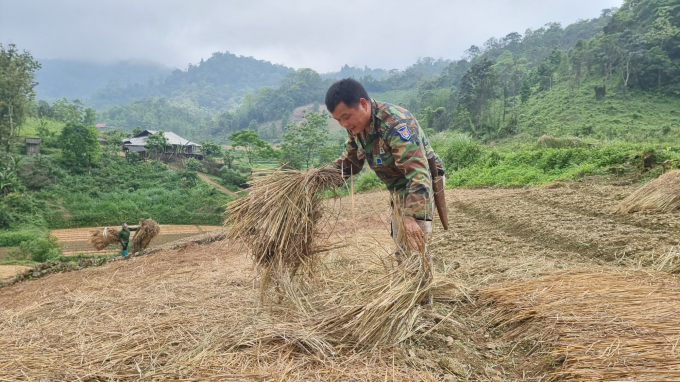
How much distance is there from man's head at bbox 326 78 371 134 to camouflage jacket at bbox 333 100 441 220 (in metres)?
0.11

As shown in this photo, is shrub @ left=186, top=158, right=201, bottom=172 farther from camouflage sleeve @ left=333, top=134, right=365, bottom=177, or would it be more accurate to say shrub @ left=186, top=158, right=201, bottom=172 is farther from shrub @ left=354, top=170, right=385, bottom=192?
camouflage sleeve @ left=333, top=134, right=365, bottom=177

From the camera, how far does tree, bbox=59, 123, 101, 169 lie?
28.1m

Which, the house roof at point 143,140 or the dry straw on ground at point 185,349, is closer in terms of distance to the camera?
the dry straw on ground at point 185,349

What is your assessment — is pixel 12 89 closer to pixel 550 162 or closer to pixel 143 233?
pixel 143 233

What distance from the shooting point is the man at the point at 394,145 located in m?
2.07

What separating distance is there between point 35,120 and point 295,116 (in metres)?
52.1

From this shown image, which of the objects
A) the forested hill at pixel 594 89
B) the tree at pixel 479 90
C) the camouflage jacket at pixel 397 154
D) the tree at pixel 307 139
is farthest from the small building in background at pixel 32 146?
the tree at pixel 479 90

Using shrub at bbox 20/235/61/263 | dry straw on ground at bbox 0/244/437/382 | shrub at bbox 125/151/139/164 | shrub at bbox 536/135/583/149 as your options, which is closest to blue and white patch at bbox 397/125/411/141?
dry straw on ground at bbox 0/244/437/382

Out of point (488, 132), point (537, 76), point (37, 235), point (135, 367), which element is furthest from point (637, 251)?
point (537, 76)

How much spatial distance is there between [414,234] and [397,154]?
48cm

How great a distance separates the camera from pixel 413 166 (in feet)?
6.89

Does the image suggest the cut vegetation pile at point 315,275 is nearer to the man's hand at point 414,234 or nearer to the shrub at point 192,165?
the man's hand at point 414,234

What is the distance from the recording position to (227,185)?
3409cm

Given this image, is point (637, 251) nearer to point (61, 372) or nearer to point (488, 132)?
point (61, 372)
